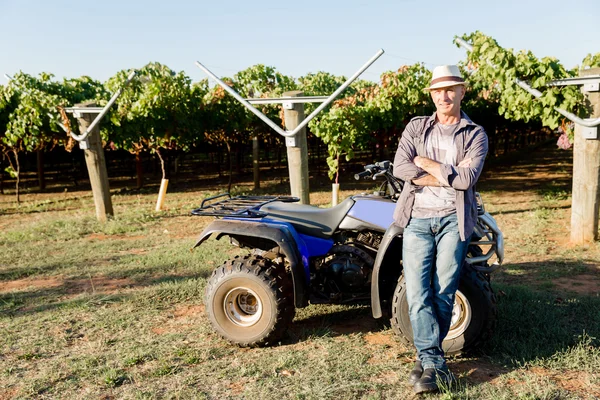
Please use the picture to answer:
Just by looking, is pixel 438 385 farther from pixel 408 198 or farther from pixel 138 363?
pixel 138 363

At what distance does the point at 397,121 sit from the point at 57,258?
10170 mm

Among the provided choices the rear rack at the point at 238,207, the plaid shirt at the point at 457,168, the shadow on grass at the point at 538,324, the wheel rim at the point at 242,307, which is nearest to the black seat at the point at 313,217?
the rear rack at the point at 238,207

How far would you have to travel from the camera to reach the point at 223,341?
405 cm

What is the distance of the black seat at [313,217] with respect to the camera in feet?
12.8

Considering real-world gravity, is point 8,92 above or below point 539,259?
above

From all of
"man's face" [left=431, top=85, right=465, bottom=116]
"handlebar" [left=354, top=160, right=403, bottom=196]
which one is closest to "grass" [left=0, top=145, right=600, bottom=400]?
"handlebar" [left=354, top=160, right=403, bottom=196]

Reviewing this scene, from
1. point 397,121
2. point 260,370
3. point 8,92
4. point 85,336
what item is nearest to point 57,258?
point 85,336

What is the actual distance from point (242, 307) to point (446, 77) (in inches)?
89.0

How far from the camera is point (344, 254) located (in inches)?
154

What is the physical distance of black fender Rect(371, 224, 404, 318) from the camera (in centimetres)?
342

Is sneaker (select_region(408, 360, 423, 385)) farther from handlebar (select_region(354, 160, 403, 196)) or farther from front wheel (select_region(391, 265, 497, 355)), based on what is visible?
handlebar (select_region(354, 160, 403, 196))

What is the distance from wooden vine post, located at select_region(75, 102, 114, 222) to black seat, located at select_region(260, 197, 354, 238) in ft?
24.7

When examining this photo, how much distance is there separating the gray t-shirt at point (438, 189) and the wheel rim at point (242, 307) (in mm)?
1458

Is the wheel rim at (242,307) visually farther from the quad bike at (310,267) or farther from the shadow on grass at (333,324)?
the shadow on grass at (333,324)
